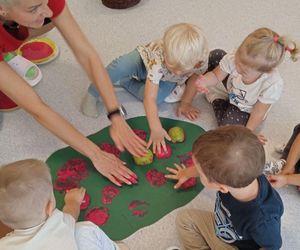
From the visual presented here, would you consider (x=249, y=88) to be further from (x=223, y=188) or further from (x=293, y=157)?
(x=223, y=188)

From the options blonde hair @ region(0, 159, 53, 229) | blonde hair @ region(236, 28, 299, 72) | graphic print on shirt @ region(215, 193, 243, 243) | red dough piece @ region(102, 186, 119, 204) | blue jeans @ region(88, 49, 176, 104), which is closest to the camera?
blonde hair @ region(0, 159, 53, 229)

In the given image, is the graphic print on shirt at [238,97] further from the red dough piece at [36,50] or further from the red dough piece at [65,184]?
the red dough piece at [36,50]

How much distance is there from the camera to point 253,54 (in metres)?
1.26

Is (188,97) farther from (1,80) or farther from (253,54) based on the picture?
(1,80)

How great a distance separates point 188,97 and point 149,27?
593 mm

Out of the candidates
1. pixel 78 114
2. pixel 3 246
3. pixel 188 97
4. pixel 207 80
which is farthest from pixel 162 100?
pixel 3 246

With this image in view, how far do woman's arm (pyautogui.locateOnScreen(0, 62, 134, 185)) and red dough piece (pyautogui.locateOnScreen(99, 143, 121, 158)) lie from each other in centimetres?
9

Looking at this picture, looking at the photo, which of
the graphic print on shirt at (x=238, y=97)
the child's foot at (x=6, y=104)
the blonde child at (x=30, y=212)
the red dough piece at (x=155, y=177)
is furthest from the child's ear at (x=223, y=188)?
the child's foot at (x=6, y=104)

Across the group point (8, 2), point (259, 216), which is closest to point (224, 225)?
point (259, 216)

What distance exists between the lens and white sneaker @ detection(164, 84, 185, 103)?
5.33 ft

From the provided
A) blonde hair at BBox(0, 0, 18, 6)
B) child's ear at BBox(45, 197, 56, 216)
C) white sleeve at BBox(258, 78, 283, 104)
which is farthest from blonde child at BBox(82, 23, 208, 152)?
child's ear at BBox(45, 197, 56, 216)

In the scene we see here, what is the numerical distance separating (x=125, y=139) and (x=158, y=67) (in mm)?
276

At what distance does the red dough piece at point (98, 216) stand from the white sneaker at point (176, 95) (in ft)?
1.77

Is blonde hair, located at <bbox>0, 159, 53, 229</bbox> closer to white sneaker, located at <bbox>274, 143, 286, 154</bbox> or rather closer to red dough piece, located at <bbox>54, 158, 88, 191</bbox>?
red dough piece, located at <bbox>54, 158, 88, 191</bbox>
